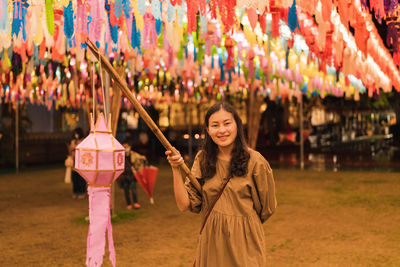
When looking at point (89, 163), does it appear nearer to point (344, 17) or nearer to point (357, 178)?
point (344, 17)

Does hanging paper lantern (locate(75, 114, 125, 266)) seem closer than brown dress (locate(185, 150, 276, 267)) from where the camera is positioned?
Yes

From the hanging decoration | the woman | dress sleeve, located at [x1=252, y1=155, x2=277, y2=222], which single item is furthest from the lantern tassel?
the hanging decoration

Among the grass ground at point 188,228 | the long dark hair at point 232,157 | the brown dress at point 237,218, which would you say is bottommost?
the grass ground at point 188,228

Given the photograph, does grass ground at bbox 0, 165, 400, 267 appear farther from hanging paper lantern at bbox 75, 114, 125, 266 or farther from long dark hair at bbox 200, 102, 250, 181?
hanging paper lantern at bbox 75, 114, 125, 266

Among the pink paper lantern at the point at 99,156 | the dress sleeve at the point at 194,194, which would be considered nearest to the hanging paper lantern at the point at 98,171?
the pink paper lantern at the point at 99,156

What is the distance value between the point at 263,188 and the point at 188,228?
152 inches

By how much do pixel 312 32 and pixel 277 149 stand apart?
17692 millimetres

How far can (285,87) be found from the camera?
1293 cm

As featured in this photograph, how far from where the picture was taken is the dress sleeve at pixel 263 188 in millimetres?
2381

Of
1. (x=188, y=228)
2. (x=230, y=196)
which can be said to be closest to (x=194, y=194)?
(x=230, y=196)

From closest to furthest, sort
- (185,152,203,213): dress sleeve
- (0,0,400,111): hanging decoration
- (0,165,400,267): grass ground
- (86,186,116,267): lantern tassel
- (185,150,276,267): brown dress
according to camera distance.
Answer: (86,186,116,267): lantern tassel
(185,150,276,267): brown dress
(185,152,203,213): dress sleeve
(0,0,400,111): hanging decoration
(0,165,400,267): grass ground

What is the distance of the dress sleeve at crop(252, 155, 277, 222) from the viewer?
2.38m

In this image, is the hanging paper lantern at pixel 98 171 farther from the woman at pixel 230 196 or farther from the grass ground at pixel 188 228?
the grass ground at pixel 188 228

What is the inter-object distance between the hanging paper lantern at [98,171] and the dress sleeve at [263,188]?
2.45 ft
